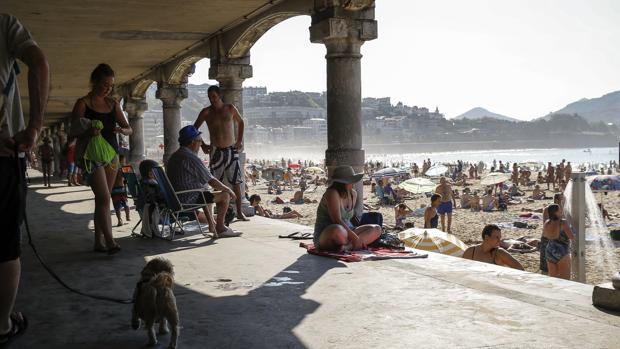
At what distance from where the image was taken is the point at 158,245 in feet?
19.5

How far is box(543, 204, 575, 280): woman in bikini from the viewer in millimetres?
7812

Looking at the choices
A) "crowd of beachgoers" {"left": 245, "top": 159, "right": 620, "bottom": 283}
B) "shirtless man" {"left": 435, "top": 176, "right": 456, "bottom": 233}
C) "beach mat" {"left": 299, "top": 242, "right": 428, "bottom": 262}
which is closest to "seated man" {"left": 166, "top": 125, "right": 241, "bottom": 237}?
"beach mat" {"left": 299, "top": 242, "right": 428, "bottom": 262}

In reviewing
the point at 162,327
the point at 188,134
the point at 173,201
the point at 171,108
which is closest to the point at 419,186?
the point at 171,108

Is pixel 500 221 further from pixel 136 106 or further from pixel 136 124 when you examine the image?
pixel 136 106

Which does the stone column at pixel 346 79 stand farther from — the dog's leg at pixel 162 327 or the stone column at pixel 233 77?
the dog's leg at pixel 162 327

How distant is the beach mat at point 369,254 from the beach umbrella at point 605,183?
1539 centimetres

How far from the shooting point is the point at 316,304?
352cm

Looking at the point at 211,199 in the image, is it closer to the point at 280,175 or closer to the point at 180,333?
the point at 180,333

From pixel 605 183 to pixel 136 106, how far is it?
14.2m

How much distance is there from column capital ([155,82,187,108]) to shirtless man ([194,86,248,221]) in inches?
207

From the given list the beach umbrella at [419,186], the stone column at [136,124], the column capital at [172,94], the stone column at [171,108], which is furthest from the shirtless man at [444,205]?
the stone column at [136,124]

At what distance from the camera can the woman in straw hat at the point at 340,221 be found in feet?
17.1

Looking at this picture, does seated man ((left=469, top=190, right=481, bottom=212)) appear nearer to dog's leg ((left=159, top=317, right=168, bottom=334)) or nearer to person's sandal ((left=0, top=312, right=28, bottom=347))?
dog's leg ((left=159, top=317, right=168, bottom=334))

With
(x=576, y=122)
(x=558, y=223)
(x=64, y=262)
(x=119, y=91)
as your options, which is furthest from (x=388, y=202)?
(x=576, y=122)
